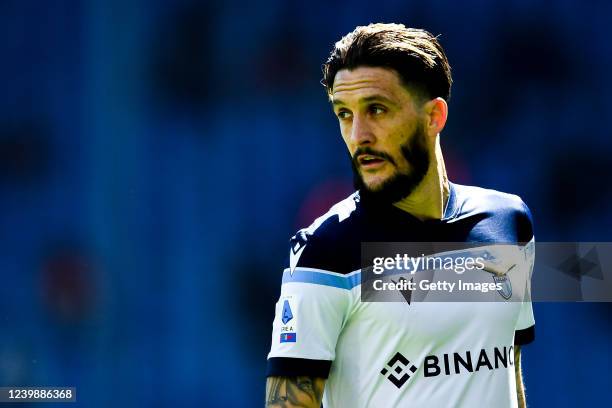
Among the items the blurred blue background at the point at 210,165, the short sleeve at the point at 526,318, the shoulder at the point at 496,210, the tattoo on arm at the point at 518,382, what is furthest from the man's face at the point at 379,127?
the blurred blue background at the point at 210,165

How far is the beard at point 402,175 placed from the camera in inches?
109

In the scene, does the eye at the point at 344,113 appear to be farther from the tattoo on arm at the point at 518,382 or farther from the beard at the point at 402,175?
the tattoo on arm at the point at 518,382

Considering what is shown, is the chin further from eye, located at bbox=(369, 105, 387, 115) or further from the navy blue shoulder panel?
eye, located at bbox=(369, 105, 387, 115)

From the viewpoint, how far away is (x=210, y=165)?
573 centimetres

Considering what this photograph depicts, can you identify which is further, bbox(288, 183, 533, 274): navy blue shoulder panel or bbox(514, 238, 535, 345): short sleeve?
bbox(514, 238, 535, 345): short sleeve

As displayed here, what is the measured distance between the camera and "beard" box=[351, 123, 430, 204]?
9.06 ft

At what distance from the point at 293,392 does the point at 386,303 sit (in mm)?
340

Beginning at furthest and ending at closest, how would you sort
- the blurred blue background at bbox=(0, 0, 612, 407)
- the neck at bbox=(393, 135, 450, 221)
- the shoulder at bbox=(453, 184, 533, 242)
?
the blurred blue background at bbox=(0, 0, 612, 407) < the shoulder at bbox=(453, 184, 533, 242) < the neck at bbox=(393, 135, 450, 221)

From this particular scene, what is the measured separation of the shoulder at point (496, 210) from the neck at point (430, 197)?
0.07 meters

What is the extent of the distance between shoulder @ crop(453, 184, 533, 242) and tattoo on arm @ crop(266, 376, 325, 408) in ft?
2.39

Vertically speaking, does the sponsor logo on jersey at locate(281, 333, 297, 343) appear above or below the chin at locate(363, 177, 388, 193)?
below

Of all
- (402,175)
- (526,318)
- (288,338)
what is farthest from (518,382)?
(288,338)

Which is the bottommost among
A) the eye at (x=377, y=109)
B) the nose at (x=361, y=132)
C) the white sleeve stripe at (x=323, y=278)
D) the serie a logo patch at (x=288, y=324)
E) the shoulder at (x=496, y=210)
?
the serie a logo patch at (x=288, y=324)

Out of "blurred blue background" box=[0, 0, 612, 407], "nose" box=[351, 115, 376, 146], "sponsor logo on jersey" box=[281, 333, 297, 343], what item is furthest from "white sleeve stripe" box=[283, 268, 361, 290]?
"blurred blue background" box=[0, 0, 612, 407]
